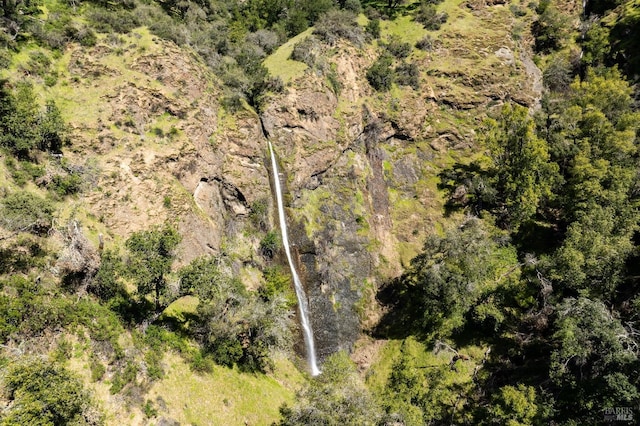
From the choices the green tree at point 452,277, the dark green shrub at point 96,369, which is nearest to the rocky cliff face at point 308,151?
the green tree at point 452,277

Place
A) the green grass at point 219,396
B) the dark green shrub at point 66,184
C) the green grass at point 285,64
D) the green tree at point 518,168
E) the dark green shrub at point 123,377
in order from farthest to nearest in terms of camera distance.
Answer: the green grass at point 285,64 → the green tree at point 518,168 → the dark green shrub at point 66,184 → the green grass at point 219,396 → the dark green shrub at point 123,377

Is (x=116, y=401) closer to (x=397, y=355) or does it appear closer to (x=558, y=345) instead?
(x=397, y=355)

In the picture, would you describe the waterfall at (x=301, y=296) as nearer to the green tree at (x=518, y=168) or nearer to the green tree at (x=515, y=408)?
the green tree at (x=515, y=408)

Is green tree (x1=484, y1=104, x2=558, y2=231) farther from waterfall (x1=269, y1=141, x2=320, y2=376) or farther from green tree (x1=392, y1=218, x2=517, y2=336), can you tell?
waterfall (x1=269, y1=141, x2=320, y2=376)

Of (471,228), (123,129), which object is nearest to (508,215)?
(471,228)

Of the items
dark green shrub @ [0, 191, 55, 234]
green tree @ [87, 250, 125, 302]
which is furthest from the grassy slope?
green tree @ [87, 250, 125, 302]

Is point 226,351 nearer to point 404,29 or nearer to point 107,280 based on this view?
point 107,280
